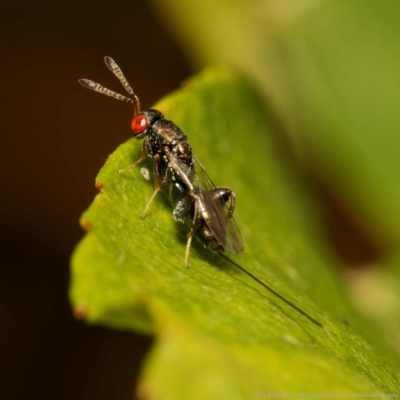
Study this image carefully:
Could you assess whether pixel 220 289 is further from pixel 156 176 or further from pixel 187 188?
pixel 156 176

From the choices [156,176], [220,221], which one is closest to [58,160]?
[156,176]

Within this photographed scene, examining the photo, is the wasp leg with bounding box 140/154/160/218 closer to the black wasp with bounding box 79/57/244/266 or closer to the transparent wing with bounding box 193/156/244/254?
the black wasp with bounding box 79/57/244/266

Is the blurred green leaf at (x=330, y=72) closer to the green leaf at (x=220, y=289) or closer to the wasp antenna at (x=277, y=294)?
the green leaf at (x=220, y=289)

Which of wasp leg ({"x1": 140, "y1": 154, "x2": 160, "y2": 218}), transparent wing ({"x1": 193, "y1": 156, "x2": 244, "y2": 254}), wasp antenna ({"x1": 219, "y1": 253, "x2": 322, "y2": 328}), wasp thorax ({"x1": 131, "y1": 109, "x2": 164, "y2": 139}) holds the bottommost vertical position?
wasp antenna ({"x1": 219, "y1": 253, "x2": 322, "y2": 328})

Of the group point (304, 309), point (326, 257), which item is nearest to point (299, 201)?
point (326, 257)

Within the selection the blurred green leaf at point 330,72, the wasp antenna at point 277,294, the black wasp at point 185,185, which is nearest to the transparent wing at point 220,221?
the black wasp at point 185,185

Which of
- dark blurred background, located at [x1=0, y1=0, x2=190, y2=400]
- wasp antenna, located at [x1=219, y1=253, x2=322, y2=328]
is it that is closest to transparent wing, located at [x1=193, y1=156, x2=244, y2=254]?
wasp antenna, located at [x1=219, y1=253, x2=322, y2=328]

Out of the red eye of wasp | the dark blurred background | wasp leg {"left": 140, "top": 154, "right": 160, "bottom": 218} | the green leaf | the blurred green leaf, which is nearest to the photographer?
the green leaf

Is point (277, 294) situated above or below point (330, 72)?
below

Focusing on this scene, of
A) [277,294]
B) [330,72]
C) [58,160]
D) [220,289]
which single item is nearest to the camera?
[220,289]
